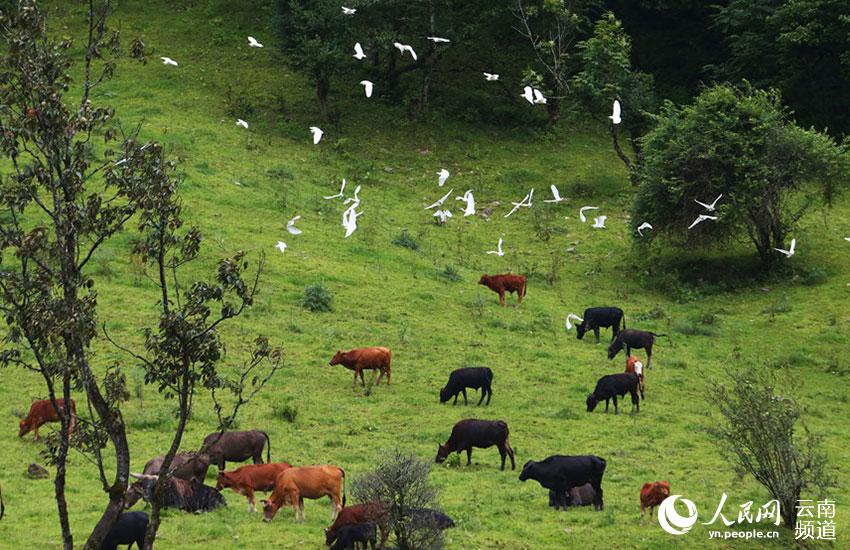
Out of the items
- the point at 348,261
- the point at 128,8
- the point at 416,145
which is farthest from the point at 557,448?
the point at 128,8

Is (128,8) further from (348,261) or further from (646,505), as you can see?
(646,505)

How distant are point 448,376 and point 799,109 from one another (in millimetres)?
33807

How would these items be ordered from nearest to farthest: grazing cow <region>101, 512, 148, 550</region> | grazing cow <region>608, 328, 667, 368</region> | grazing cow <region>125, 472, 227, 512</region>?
grazing cow <region>101, 512, 148, 550</region> < grazing cow <region>125, 472, 227, 512</region> < grazing cow <region>608, 328, 667, 368</region>

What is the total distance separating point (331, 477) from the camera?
19.8 m

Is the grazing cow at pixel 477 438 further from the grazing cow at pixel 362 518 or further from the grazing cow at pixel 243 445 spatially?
the grazing cow at pixel 362 518

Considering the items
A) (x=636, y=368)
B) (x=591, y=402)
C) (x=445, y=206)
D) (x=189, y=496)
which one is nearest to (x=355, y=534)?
(x=189, y=496)

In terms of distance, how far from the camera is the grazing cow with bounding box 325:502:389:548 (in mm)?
17609

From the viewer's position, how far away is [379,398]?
2834 centimetres

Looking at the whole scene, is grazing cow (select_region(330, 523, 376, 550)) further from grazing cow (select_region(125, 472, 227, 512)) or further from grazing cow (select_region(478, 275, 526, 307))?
grazing cow (select_region(478, 275, 526, 307))

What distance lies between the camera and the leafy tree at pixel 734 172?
139 feet

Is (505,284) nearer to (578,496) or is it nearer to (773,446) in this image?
(578,496)

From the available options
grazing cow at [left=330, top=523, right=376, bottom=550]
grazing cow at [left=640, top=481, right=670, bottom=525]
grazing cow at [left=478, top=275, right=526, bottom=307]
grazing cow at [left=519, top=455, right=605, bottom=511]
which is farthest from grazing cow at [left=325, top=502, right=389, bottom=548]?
grazing cow at [left=478, top=275, right=526, bottom=307]

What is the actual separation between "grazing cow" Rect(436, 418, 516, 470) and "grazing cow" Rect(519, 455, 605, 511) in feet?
8.09

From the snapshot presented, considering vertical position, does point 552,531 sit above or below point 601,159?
below
